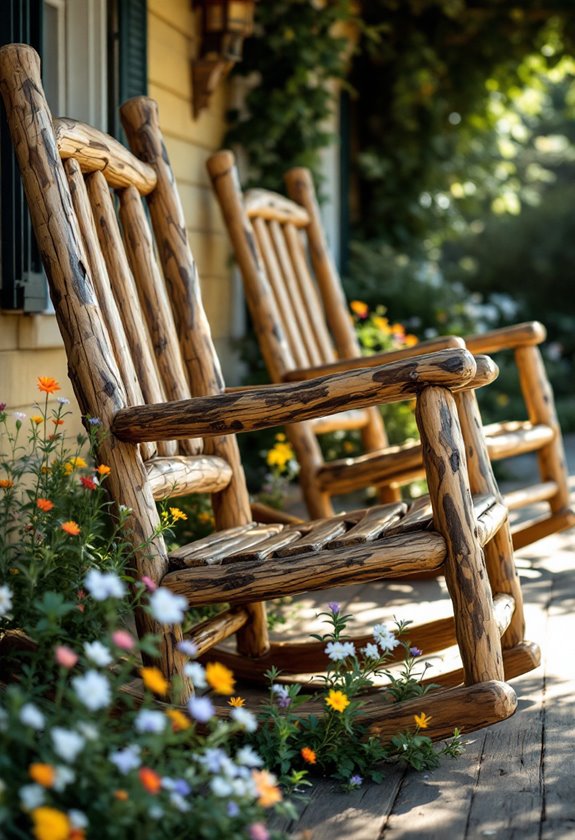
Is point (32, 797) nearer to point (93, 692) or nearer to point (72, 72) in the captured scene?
point (93, 692)

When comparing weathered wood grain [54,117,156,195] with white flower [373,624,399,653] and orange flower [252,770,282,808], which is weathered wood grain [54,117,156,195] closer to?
white flower [373,624,399,653]

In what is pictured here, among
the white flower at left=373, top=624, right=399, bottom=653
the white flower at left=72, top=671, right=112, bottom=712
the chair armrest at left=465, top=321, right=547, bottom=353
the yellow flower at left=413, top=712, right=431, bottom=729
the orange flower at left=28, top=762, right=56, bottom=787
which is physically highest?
the chair armrest at left=465, top=321, right=547, bottom=353

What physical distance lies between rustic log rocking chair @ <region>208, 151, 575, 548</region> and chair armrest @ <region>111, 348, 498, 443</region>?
0.93 meters

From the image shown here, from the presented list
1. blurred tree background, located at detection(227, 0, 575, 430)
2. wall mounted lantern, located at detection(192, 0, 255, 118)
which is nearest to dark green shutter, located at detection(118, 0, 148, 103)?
wall mounted lantern, located at detection(192, 0, 255, 118)

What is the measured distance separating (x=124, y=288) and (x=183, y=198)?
1.39 m

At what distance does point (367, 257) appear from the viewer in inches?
206

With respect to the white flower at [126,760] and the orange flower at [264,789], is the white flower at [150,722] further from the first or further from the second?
the orange flower at [264,789]

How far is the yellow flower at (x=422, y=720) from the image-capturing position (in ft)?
5.50

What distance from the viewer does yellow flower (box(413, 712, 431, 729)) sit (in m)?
1.68

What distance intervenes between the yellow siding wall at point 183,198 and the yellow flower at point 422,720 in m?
1.17

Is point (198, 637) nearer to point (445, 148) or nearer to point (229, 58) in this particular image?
point (229, 58)

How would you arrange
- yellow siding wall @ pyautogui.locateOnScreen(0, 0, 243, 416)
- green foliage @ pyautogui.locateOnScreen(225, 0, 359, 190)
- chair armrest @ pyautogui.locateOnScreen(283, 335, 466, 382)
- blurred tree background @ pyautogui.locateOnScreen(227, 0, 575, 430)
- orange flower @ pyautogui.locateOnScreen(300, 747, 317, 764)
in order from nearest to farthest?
orange flower @ pyautogui.locateOnScreen(300, 747, 317, 764) < yellow siding wall @ pyautogui.locateOnScreen(0, 0, 243, 416) < chair armrest @ pyautogui.locateOnScreen(283, 335, 466, 382) < green foliage @ pyautogui.locateOnScreen(225, 0, 359, 190) < blurred tree background @ pyautogui.locateOnScreen(227, 0, 575, 430)

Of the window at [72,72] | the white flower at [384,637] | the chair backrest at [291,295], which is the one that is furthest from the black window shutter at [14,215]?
the white flower at [384,637]

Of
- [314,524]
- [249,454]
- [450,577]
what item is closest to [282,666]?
[314,524]
